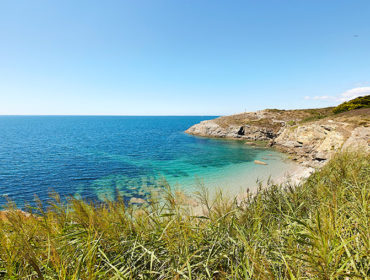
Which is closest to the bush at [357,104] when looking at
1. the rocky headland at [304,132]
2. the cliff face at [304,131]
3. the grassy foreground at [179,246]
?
the rocky headland at [304,132]

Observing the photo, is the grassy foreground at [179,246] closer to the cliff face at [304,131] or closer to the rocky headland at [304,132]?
the rocky headland at [304,132]

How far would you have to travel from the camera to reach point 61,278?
6.26ft

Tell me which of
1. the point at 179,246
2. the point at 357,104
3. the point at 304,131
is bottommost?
the point at 179,246

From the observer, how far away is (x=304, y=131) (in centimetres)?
3412

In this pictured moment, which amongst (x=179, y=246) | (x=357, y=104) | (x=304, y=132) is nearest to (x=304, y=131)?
(x=304, y=132)

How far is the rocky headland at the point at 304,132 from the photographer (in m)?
23.9

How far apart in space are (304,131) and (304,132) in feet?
0.78

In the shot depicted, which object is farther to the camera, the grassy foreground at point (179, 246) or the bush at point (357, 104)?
the bush at point (357, 104)

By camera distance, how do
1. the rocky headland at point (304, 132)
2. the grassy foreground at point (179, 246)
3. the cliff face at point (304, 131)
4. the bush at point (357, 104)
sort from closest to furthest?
the grassy foreground at point (179, 246) < the rocky headland at point (304, 132) < the cliff face at point (304, 131) < the bush at point (357, 104)

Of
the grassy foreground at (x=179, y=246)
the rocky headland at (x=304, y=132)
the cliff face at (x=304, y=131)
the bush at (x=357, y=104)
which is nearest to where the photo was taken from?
the grassy foreground at (x=179, y=246)

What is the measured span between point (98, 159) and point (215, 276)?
31.9 m

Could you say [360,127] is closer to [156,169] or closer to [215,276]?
[156,169]

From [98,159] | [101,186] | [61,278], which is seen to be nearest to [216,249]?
[61,278]

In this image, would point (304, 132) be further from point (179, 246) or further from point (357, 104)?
point (179, 246)
